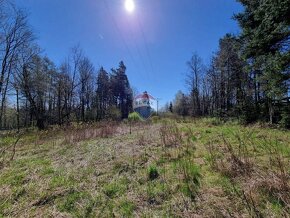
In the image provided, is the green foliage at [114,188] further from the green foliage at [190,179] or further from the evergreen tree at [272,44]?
the evergreen tree at [272,44]

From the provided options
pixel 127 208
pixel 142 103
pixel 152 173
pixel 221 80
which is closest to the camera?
pixel 127 208

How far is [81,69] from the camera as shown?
30.5 meters

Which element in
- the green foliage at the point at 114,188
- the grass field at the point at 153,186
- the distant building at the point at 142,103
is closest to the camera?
the grass field at the point at 153,186

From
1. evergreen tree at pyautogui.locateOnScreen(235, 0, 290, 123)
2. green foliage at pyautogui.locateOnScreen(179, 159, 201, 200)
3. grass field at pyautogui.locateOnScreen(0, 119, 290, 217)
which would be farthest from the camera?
evergreen tree at pyautogui.locateOnScreen(235, 0, 290, 123)

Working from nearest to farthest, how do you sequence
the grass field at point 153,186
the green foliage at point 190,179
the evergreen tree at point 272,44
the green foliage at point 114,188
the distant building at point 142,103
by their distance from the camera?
the grass field at point 153,186 → the green foliage at point 190,179 → the green foliage at point 114,188 → the evergreen tree at point 272,44 → the distant building at point 142,103

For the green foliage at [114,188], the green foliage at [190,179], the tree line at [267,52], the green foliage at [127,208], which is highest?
the tree line at [267,52]

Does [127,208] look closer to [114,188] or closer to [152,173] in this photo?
[114,188]

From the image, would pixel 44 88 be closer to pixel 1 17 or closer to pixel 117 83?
pixel 1 17

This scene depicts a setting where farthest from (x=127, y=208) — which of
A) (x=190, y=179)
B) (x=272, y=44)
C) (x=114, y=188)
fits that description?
(x=272, y=44)

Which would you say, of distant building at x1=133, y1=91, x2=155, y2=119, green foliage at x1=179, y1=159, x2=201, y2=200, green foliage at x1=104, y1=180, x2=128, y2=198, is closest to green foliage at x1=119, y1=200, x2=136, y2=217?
green foliage at x1=104, y1=180, x2=128, y2=198

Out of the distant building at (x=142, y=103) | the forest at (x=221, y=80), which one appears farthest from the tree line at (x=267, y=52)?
the distant building at (x=142, y=103)

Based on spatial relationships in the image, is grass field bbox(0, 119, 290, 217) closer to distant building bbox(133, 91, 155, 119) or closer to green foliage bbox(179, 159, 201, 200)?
green foliage bbox(179, 159, 201, 200)

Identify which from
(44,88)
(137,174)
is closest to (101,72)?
(44,88)

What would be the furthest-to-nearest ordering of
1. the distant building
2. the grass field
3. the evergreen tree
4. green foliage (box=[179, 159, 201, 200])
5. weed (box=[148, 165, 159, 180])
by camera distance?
the distant building < the evergreen tree < weed (box=[148, 165, 159, 180]) < green foliage (box=[179, 159, 201, 200]) < the grass field
